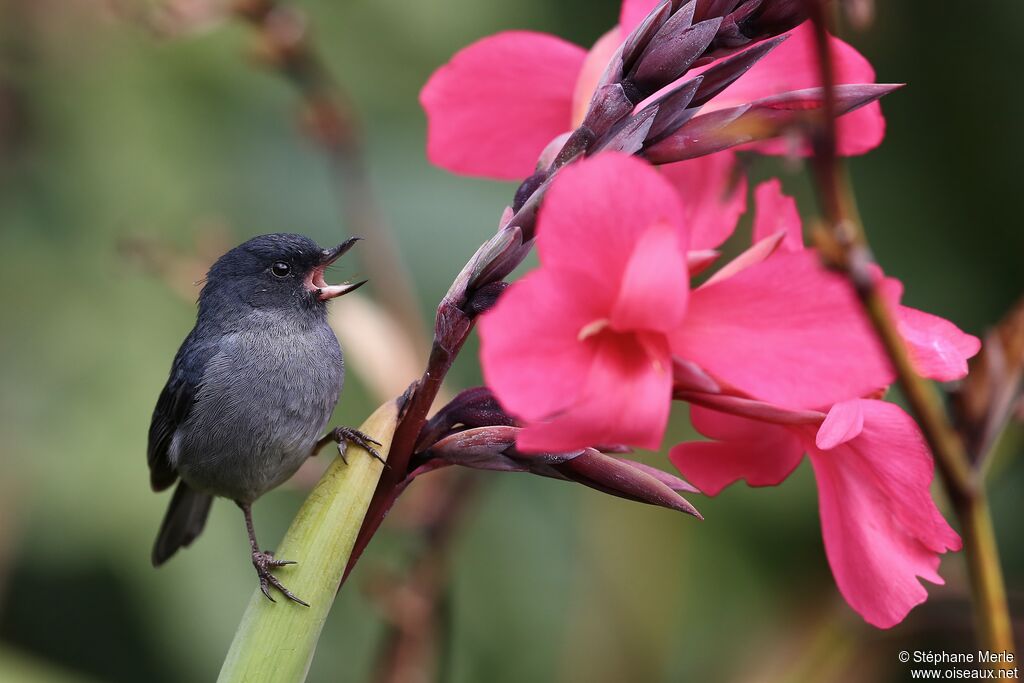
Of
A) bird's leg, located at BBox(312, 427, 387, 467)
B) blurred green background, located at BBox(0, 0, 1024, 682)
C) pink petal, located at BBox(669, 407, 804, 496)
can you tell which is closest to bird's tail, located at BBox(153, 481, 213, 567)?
blurred green background, located at BBox(0, 0, 1024, 682)

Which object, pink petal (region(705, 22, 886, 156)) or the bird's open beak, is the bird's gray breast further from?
pink petal (region(705, 22, 886, 156))

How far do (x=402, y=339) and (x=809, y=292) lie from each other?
4.09 ft

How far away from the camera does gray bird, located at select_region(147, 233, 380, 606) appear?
5.06 feet

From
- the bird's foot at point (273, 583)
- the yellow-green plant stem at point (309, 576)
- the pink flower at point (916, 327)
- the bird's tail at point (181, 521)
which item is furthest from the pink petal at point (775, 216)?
the bird's tail at point (181, 521)

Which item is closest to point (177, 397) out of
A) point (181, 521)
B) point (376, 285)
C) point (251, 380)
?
point (251, 380)

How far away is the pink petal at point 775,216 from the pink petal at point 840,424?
197 mm

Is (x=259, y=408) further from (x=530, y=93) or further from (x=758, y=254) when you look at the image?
(x=758, y=254)

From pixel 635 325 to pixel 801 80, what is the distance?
0.39 m

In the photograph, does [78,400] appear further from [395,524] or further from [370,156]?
[395,524]

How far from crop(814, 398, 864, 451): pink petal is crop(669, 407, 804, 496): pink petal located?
0.54 ft

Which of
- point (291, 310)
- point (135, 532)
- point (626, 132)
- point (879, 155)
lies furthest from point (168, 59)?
point (626, 132)

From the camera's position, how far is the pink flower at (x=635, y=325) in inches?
27.3

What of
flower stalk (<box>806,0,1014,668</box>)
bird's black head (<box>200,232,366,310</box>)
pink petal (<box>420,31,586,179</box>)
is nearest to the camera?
flower stalk (<box>806,0,1014,668</box>)

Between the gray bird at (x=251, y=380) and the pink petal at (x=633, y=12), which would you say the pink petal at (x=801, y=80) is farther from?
the gray bird at (x=251, y=380)
